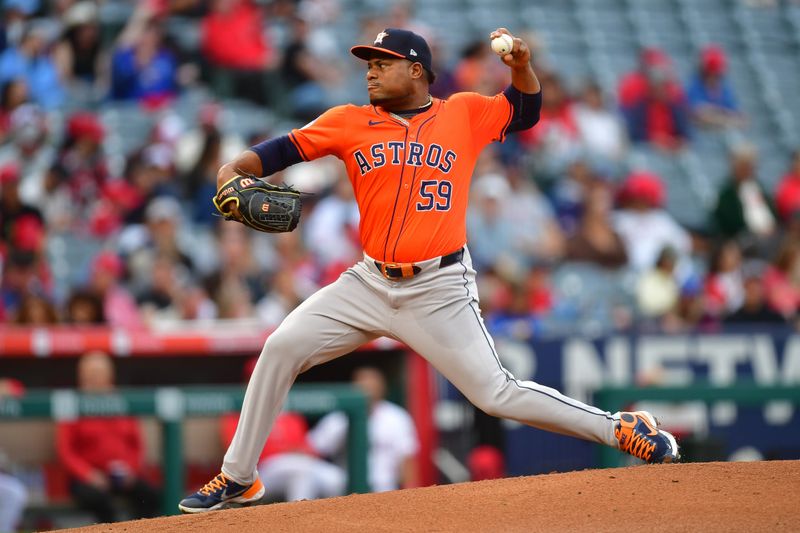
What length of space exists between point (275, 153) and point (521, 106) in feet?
3.34

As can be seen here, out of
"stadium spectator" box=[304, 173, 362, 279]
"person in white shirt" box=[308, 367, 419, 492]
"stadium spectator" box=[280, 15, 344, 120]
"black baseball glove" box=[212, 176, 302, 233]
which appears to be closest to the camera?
"black baseball glove" box=[212, 176, 302, 233]

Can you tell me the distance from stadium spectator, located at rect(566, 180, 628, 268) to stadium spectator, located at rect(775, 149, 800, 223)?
2.21 meters

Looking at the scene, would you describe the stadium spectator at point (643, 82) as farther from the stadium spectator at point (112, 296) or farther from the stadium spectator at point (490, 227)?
the stadium spectator at point (112, 296)

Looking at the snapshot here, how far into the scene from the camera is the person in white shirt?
8.25 meters

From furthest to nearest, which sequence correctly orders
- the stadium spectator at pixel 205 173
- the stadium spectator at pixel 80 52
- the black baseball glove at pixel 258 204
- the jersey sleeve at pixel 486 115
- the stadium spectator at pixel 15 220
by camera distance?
the stadium spectator at pixel 80 52, the stadium spectator at pixel 205 173, the stadium spectator at pixel 15 220, the jersey sleeve at pixel 486 115, the black baseball glove at pixel 258 204

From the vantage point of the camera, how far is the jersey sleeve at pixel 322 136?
197 inches

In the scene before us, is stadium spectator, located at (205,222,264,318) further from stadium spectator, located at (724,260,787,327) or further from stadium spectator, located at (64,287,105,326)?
stadium spectator, located at (724,260,787,327)

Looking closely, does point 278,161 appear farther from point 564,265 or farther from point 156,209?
point 564,265

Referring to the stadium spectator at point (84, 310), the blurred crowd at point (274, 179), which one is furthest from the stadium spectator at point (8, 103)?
the stadium spectator at point (84, 310)

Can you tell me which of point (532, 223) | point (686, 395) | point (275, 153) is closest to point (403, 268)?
point (275, 153)

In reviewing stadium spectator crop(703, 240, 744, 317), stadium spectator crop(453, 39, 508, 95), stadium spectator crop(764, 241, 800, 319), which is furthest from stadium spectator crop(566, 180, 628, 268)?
stadium spectator crop(453, 39, 508, 95)

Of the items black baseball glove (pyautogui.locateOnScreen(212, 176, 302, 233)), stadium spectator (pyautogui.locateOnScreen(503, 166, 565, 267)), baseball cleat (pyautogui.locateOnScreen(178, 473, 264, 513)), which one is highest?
black baseball glove (pyautogui.locateOnScreen(212, 176, 302, 233))

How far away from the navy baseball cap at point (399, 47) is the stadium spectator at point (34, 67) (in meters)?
6.38

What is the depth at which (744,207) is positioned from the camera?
1203 cm
